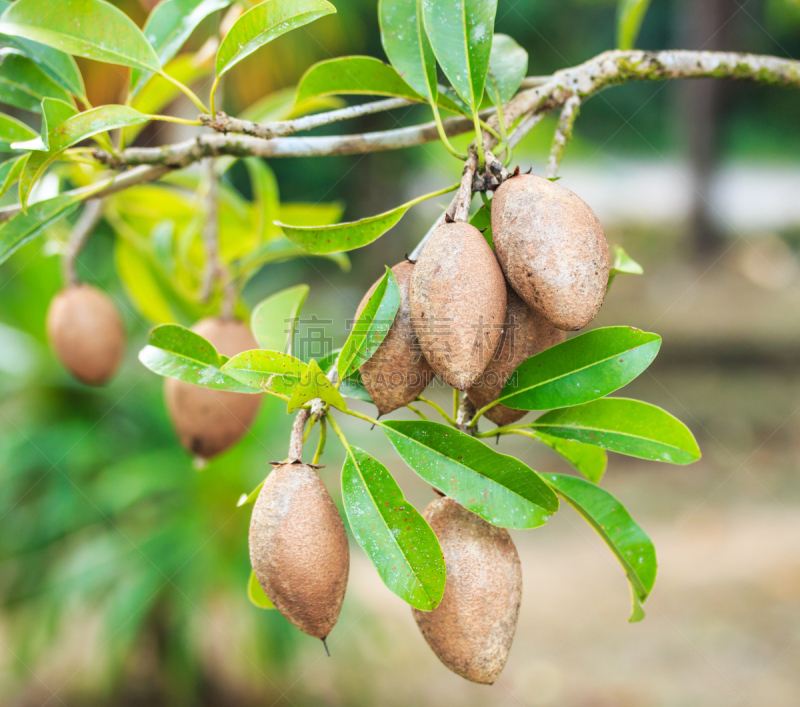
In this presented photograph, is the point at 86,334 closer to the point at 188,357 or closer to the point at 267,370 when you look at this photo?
the point at 188,357

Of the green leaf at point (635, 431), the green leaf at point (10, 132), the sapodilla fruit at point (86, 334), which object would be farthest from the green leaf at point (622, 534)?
the sapodilla fruit at point (86, 334)

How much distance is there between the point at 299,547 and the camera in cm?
50

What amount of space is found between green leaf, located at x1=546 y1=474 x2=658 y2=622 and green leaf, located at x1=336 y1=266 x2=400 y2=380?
9.6 inches

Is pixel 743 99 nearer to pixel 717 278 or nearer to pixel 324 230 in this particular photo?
pixel 717 278

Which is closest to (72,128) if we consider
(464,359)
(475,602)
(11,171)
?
(11,171)

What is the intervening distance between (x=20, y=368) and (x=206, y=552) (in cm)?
95

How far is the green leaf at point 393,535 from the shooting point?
0.50 m

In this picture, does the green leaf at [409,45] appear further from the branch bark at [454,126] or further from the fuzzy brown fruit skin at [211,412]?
the fuzzy brown fruit skin at [211,412]

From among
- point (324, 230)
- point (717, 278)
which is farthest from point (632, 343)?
point (717, 278)

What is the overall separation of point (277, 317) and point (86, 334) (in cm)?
52

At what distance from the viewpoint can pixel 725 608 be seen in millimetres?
2547

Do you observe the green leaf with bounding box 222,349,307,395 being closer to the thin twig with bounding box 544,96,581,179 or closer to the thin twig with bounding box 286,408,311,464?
the thin twig with bounding box 286,408,311,464

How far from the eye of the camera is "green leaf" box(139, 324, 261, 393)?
61 cm

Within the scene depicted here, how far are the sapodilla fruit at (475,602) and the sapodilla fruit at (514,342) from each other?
12cm
